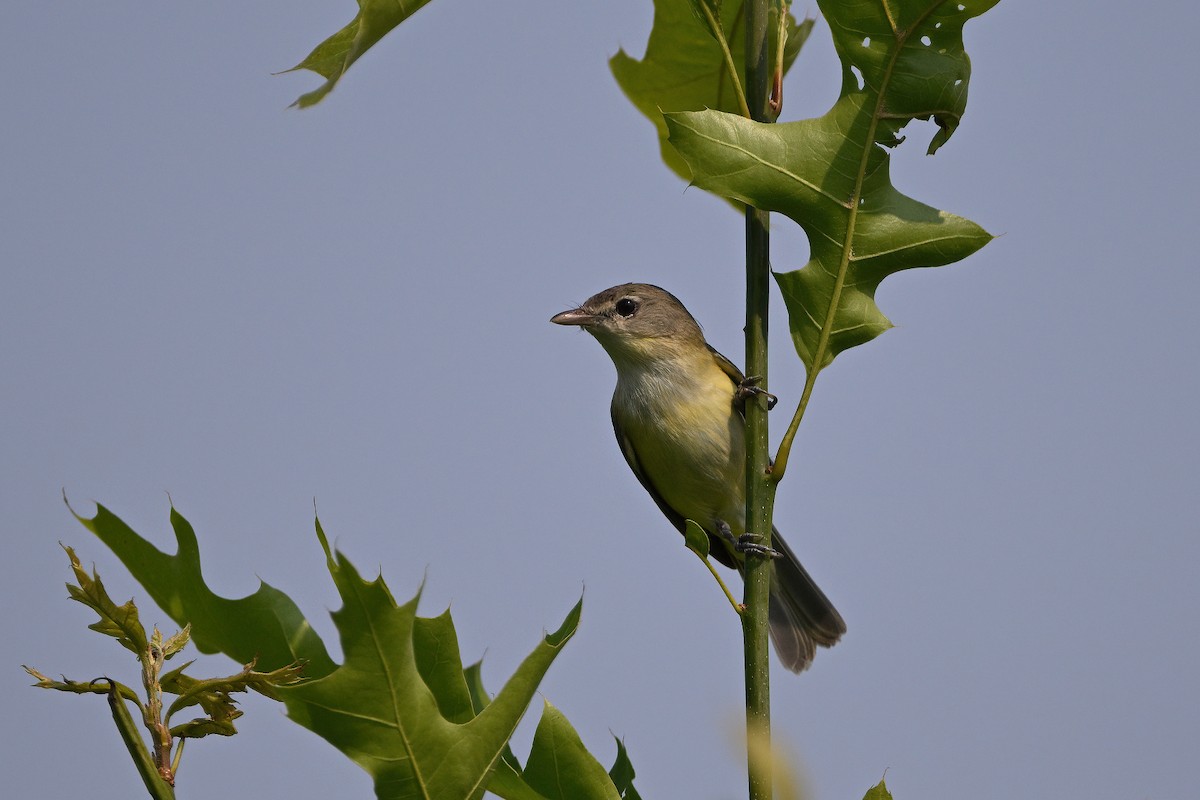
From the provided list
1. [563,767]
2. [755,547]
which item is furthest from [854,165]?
[563,767]

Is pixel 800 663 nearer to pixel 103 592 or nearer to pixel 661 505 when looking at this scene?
pixel 661 505

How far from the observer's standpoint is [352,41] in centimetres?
279

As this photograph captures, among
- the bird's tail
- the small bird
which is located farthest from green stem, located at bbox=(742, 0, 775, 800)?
the bird's tail

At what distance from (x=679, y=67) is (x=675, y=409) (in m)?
2.39

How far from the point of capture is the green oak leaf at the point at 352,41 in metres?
2.55

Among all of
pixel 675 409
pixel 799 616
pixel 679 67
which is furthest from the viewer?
pixel 799 616

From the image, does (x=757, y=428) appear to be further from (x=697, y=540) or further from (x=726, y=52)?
(x=726, y=52)

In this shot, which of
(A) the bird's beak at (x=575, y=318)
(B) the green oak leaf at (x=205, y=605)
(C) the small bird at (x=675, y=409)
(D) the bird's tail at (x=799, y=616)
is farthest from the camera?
(D) the bird's tail at (x=799, y=616)

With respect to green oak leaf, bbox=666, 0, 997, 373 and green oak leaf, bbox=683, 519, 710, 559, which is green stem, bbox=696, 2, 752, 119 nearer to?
green oak leaf, bbox=666, 0, 997, 373

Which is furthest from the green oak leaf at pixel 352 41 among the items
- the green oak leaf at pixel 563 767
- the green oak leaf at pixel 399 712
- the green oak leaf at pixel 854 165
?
the green oak leaf at pixel 563 767

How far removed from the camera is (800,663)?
681 centimetres

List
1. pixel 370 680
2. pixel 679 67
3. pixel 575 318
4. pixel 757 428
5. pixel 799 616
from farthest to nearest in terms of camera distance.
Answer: pixel 799 616
pixel 575 318
pixel 679 67
pixel 757 428
pixel 370 680

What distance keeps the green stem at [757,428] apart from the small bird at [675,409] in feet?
8.79

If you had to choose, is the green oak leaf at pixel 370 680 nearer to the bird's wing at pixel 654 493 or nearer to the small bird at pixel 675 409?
the small bird at pixel 675 409
